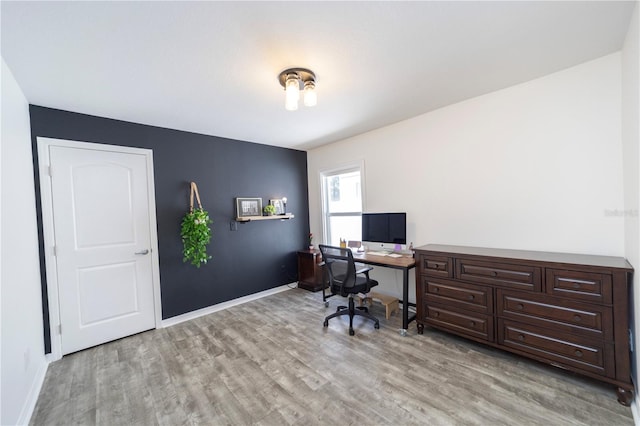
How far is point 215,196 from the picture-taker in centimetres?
372

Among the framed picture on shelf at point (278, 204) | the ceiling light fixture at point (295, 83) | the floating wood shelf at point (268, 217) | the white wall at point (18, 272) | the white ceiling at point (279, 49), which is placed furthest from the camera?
the framed picture on shelf at point (278, 204)

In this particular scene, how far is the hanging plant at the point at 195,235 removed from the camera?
326 centimetres

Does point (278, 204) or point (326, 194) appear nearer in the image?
point (278, 204)

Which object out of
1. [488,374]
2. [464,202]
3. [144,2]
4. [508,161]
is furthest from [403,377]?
[144,2]

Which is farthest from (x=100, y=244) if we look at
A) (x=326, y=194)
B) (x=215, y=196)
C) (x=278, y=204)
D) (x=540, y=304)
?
(x=540, y=304)

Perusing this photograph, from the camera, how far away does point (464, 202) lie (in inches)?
113

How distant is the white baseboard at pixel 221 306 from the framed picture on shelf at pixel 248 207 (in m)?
1.28

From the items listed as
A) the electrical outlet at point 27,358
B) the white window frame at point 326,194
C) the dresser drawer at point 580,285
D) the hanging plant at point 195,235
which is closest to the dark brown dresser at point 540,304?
the dresser drawer at point 580,285

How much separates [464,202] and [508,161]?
22.3 inches

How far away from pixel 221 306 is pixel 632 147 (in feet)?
14.4

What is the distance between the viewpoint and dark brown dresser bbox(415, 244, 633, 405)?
1.76m

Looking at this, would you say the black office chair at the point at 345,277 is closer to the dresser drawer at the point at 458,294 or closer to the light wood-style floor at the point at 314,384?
the light wood-style floor at the point at 314,384

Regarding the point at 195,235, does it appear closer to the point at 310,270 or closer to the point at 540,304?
the point at 310,270

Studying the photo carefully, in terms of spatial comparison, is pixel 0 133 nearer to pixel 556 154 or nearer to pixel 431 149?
pixel 431 149
